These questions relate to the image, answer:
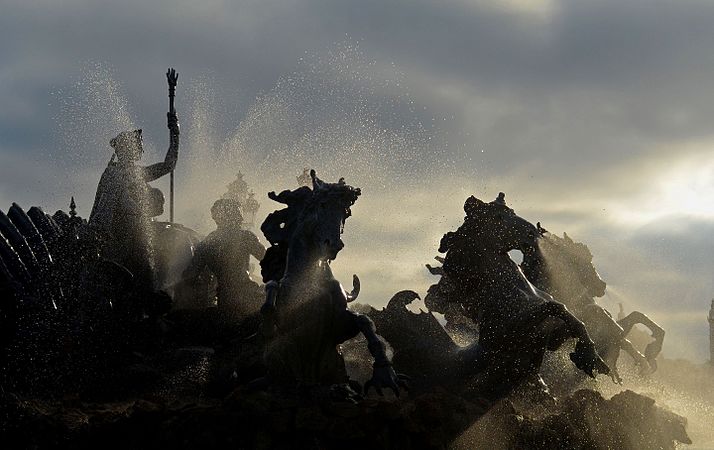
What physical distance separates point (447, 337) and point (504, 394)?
4.19 feet

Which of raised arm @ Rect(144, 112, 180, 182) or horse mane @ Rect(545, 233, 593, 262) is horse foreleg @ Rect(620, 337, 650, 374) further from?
raised arm @ Rect(144, 112, 180, 182)

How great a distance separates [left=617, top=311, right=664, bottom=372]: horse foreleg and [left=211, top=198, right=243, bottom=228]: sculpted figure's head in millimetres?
6046

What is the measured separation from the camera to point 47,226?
8.67 metres

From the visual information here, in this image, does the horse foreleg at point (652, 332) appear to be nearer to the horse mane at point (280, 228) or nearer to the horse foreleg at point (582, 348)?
the horse foreleg at point (582, 348)

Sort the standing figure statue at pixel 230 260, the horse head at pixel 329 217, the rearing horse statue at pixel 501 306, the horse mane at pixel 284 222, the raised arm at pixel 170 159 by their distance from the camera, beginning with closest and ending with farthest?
the horse head at pixel 329 217
the horse mane at pixel 284 222
the rearing horse statue at pixel 501 306
the standing figure statue at pixel 230 260
the raised arm at pixel 170 159

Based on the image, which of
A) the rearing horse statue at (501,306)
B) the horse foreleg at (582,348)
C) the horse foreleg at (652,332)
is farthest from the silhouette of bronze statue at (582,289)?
the horse foreleg at (582,348)

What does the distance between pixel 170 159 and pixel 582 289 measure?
6639mm

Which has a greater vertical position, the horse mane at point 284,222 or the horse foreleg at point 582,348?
the horse mane at point 284,222

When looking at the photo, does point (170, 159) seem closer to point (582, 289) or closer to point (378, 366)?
point (378, 366)

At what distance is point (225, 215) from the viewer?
37.4 ft

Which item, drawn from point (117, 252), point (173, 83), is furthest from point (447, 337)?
point (173, 83)

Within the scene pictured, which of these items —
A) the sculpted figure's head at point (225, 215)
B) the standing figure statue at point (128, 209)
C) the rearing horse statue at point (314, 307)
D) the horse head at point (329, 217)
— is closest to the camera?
the rearing horse statue at point (314, 307)

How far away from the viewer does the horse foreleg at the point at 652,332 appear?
11039mm

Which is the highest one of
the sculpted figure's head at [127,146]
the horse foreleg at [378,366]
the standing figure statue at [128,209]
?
→ the sculpted figure's head at [127,146]
